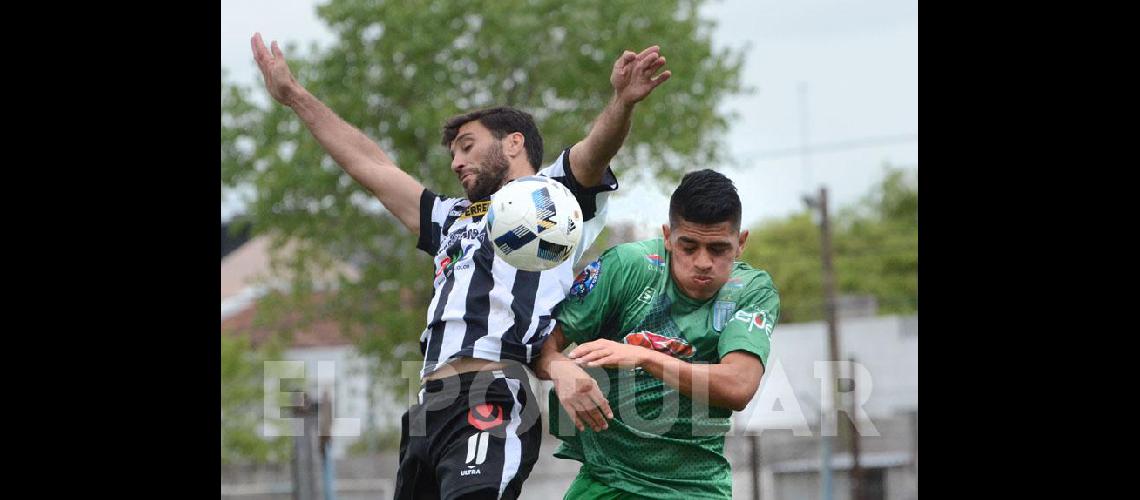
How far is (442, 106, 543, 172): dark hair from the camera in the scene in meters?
5.80

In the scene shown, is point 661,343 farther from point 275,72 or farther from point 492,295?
point 275,72

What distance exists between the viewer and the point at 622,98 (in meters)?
5.25

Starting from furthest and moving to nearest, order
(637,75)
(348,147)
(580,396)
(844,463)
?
1. (844,463)
2. (348,147)
3. (637,75)
4. (580,396)

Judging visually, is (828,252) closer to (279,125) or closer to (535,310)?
(279,125)

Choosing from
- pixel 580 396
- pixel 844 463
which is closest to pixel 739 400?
pixel 580 396

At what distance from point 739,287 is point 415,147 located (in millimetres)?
15384

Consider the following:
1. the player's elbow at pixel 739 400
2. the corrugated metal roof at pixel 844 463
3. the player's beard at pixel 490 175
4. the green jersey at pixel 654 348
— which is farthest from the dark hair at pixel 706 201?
the corrugated metal roof at pixel 844 463

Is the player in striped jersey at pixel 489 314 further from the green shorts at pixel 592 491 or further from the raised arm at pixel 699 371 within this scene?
the raised arm at pixel 699 371

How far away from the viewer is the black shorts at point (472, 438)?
5.32m

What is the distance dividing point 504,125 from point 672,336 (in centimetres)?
128

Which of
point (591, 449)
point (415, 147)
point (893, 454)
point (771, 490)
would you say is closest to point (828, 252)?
point (893, 454)

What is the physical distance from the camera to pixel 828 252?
30.3 meters

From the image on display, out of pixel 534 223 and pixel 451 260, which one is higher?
pixel 534 223

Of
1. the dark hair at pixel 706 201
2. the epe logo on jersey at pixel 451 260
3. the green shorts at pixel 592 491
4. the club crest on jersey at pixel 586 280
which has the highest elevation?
the dark hair at pixel 706 201
